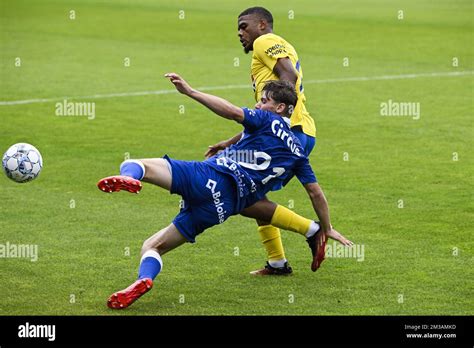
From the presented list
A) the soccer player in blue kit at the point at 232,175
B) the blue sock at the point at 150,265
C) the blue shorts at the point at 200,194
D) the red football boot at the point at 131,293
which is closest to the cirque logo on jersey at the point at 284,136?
the soccer player in blue kit at the point at 232,175

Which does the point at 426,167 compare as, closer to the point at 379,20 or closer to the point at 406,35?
the point at 406,35

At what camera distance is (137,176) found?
798 centimetres

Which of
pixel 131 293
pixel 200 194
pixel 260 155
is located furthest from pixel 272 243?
pixel 131 293

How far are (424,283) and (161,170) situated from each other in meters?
2.65

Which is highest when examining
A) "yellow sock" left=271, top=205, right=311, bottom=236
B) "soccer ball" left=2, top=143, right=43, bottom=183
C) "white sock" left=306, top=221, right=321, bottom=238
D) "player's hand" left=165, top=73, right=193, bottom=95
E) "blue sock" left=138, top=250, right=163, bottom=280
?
"player's hand" left=165, top=73, right=193, bottom=95

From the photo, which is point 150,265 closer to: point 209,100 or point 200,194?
point 200,194

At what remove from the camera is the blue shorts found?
333 inches

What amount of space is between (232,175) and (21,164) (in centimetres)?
215

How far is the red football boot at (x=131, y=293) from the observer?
8.34 m

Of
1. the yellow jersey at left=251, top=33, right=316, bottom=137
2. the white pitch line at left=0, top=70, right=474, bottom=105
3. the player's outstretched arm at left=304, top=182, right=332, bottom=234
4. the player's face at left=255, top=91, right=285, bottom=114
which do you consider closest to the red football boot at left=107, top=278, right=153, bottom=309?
the player's outstretched arm at left=304, top=182, right=332, bottom=234

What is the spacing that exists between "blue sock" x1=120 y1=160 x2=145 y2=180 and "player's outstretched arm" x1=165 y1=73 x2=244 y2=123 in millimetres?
670

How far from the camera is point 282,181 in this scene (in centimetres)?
924

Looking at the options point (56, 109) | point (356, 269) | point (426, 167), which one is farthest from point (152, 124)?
point (356, 269)

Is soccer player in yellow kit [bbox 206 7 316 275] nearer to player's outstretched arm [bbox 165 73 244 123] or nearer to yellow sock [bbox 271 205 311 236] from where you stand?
yellow sock [bbox 271 205 311 236]
